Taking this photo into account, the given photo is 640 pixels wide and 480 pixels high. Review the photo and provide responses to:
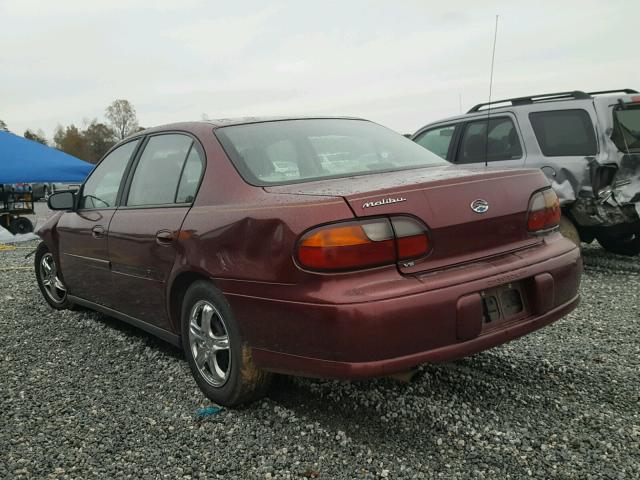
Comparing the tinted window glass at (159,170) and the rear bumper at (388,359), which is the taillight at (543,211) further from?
the tinted window glass at (159,170)

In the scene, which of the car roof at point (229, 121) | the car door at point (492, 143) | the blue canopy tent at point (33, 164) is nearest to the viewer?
the car roof at point (229, 121)

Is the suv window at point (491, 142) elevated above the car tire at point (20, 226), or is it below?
above

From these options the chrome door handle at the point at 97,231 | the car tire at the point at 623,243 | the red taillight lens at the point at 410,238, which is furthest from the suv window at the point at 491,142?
the red taillight lens at the point at 410,238

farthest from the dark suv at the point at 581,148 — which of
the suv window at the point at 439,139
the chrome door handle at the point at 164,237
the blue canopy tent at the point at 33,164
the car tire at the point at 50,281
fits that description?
the blue canopy tent at the point at 33,164

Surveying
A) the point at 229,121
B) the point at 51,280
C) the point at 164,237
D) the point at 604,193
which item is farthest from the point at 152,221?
the point at 604,193

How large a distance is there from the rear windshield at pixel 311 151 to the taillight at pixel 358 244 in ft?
1.88

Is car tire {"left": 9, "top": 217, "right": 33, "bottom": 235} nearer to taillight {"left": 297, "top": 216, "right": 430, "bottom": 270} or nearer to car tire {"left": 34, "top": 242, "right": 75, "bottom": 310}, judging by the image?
car tire {"left": 34, "top": 242, "right": 75, "bottom": 310}

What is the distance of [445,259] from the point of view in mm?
2521

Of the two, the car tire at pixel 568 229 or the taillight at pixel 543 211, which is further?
the car tire at pixel 568 229

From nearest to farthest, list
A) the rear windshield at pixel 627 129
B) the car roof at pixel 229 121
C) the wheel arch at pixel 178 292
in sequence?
the wheel arch at pixel 178 292 → the car roof at pixel 229 121 → the rear windshield at pixel 627 129

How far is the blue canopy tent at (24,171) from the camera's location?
1402cm

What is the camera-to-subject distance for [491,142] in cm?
679

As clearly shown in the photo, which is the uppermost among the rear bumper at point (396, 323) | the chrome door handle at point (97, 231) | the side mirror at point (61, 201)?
the side mirror at point (61, 201)

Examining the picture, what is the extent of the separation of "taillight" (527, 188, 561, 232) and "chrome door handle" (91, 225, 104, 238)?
2.77 meters
